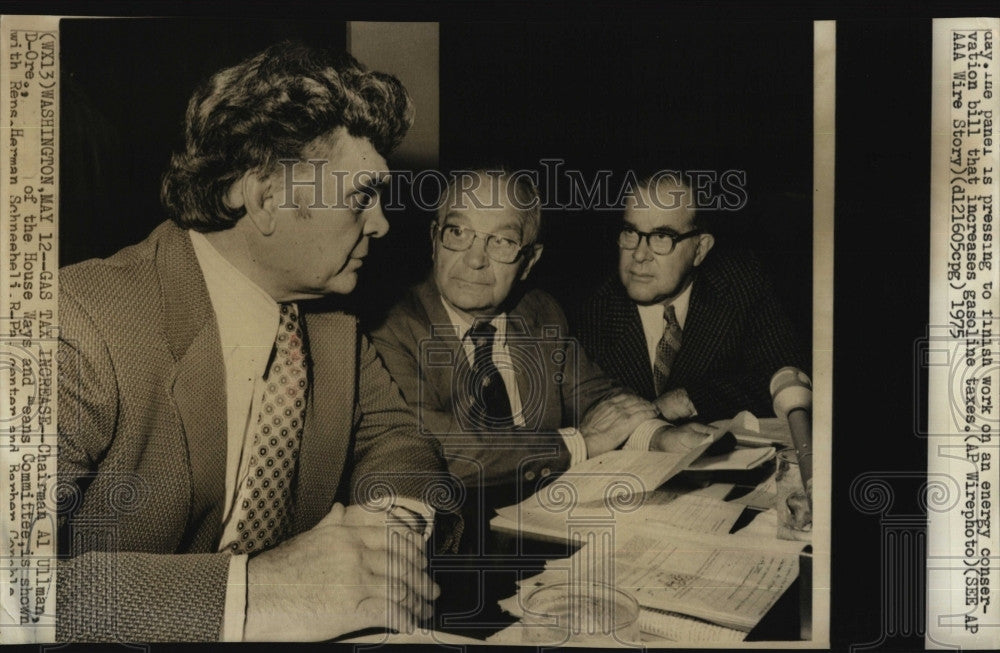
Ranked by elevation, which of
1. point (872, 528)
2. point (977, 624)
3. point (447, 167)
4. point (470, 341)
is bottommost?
point (977, 624)

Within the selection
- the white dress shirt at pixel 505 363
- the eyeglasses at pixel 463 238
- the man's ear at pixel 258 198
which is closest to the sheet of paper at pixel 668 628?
the white dress shirt at pixel 505 363

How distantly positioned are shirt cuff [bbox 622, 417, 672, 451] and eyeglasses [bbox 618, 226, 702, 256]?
1.58ft

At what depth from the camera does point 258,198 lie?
3.08m

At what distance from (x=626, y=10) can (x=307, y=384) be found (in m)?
1.40

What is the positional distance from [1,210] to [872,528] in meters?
2.65

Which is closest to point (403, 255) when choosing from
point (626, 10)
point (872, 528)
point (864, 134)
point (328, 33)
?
point (328, 33)

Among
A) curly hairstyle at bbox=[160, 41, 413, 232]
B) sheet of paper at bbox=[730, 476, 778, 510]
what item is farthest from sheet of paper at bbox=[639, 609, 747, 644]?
curly hairstyle at bbox=[160, 41, 413, 232]

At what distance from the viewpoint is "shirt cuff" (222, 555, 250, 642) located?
310 centimetres

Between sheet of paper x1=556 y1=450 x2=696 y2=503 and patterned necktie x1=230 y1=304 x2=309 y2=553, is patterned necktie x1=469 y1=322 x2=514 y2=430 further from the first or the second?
patterned necktie x1=230 y1=304 x2=309 y2=553

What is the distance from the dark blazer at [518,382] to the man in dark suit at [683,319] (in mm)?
83

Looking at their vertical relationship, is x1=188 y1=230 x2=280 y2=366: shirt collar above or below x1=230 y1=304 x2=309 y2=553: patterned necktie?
above

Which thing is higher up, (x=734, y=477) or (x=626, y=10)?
(x=626, y=10)

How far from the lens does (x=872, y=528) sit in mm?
3174

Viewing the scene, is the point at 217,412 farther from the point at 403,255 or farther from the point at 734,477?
the point at 734,477
